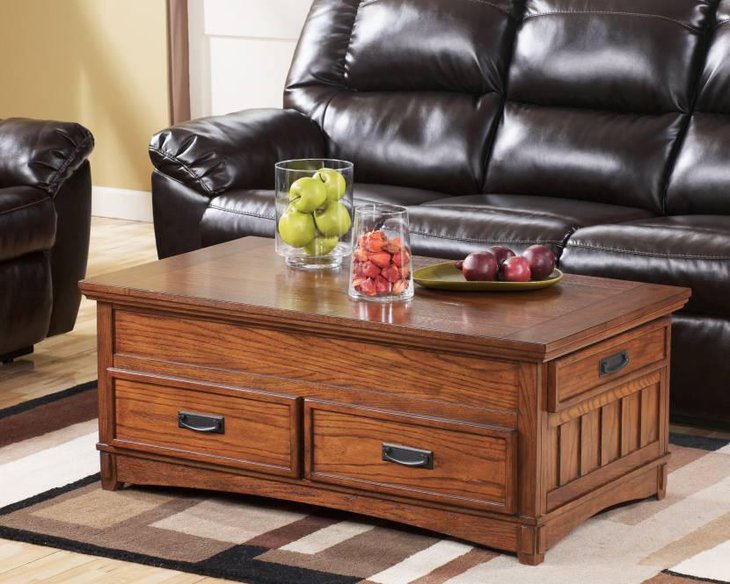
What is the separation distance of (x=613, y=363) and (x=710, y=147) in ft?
4.02

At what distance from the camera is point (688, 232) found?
3.06m

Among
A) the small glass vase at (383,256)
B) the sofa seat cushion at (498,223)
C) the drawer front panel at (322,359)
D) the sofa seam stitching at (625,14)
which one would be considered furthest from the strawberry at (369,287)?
the sofa seam stitching at (625,14)

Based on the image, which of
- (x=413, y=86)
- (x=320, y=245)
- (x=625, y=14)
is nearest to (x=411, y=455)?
(x=320, y=245)

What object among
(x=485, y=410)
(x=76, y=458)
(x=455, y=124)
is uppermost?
(x=455, y=124)

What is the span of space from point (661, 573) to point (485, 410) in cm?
38

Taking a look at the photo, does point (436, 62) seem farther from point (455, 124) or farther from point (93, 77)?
point (93, 77)

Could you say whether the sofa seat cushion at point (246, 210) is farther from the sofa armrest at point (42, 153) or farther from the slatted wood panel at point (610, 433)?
the slatted wood panel at point (610, 433)

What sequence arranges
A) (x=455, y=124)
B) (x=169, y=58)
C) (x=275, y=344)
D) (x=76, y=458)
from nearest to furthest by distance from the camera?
(x=275, y=344)
(x=76, y=458)
(x=455, y=124)
(x=169, y=58)

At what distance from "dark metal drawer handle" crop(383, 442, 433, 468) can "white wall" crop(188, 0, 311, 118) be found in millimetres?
2951

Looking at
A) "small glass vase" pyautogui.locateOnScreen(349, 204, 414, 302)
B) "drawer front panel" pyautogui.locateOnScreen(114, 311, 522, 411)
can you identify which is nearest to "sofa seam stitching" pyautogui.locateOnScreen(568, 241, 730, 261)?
"small glass vase" pyautogui.locateOnScreen(349, 204, 414, 302)

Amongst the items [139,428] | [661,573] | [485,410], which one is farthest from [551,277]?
[139,428]

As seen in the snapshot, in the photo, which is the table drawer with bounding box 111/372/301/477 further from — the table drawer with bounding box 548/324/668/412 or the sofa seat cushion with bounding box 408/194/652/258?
the sofa seat cushion with bounding box 408/194/652/258

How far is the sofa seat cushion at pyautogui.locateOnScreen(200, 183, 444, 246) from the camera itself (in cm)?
352

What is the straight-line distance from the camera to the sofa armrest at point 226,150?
3.67m
